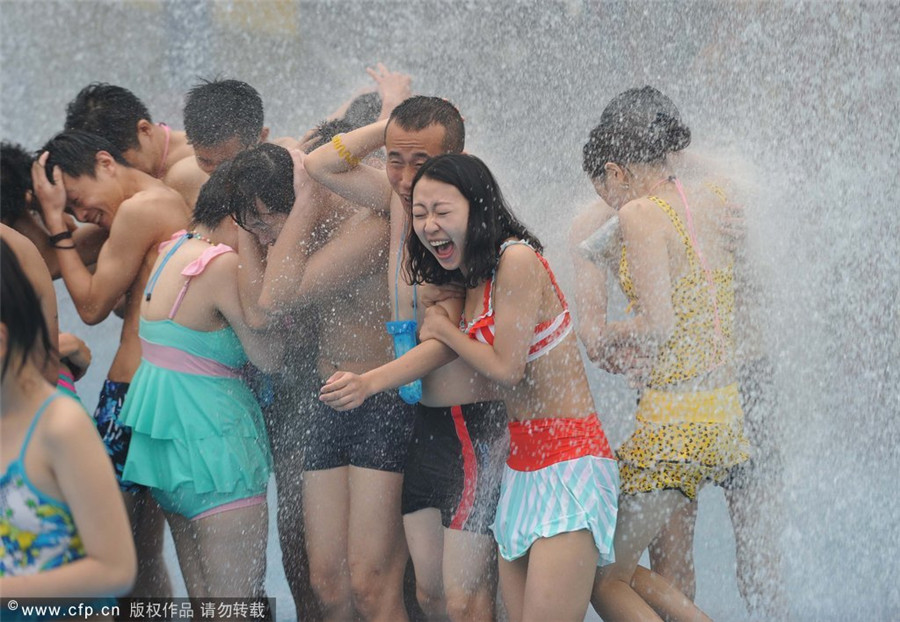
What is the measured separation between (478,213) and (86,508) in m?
1.22

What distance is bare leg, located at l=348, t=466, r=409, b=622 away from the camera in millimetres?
3225

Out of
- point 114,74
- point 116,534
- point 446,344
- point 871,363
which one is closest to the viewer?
point 116,534

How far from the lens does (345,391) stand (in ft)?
8.96

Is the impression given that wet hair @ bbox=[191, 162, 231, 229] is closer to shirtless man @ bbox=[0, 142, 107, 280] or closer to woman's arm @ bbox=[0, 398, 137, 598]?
shirtless man @ bbox=[0, 142, 107, 280]

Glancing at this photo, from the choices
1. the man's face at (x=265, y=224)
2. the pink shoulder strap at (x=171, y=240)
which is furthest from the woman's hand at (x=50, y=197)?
the man's face at (x=265, y=224)

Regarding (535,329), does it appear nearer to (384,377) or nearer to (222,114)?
(384,377)

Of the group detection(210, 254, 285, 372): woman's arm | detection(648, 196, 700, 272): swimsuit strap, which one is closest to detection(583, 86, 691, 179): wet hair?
detection(648, 196, 700, 272): swimsuit strap

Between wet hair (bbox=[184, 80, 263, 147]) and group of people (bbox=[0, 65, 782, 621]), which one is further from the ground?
wet hair (bbox=[184, 80, 263, 147])

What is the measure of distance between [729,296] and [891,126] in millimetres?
1844

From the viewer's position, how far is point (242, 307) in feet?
10.7

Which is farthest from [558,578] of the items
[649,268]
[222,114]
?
[222,114]

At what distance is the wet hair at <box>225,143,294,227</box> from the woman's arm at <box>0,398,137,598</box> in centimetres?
130

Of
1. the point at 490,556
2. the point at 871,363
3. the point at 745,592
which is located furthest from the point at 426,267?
the point at 871,363

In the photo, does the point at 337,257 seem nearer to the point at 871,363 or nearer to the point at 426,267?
the point at 426,267
